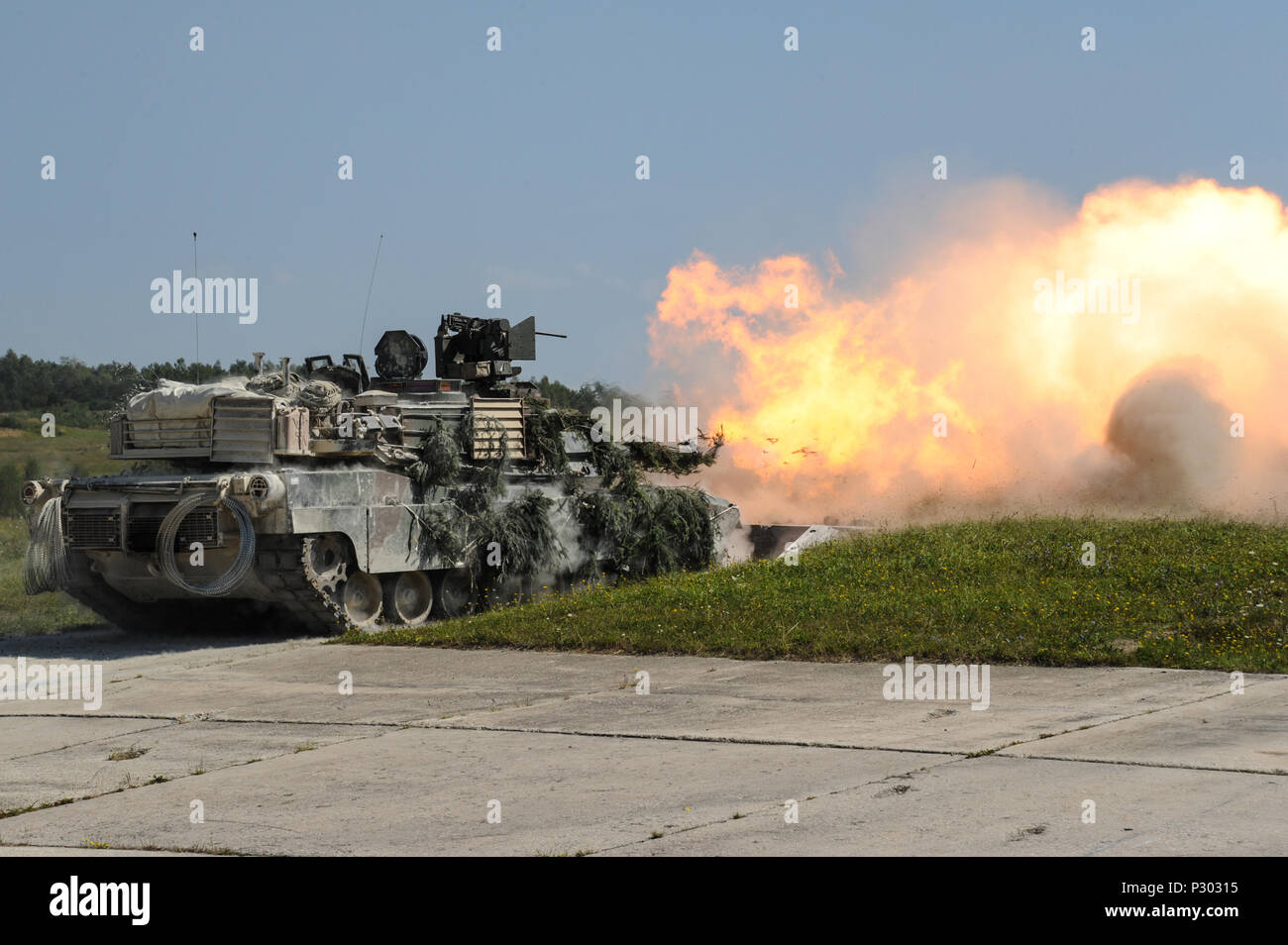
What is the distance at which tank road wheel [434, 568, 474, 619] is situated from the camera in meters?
18.8

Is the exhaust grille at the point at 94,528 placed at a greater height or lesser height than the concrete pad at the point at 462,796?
greater

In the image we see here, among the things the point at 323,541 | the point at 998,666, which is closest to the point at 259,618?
the point at 323,541

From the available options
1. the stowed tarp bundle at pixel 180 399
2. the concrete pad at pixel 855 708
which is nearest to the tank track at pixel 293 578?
the stowed tarp bundle at pixel 180 399

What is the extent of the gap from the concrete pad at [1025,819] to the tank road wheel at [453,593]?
11298mm

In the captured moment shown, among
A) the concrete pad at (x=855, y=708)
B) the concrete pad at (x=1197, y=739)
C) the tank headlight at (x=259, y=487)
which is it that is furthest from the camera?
the tank headlight at (x=259, y=487)

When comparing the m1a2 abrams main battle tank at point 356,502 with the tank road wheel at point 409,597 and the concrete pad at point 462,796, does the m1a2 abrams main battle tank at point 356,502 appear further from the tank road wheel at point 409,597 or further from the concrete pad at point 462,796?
the concrete pad at point 462,796

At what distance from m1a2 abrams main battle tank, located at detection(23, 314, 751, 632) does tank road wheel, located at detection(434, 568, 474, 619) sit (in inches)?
0.9

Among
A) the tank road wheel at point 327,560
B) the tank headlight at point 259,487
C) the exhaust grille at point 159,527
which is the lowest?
the tank road wheel at point 327,560

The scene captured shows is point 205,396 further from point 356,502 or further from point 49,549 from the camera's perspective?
point 49,549

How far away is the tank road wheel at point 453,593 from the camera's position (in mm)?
18844

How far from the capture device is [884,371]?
2778 cm

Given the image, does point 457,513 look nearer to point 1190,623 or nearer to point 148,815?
point 1190,623

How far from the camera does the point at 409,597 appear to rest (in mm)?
18438
